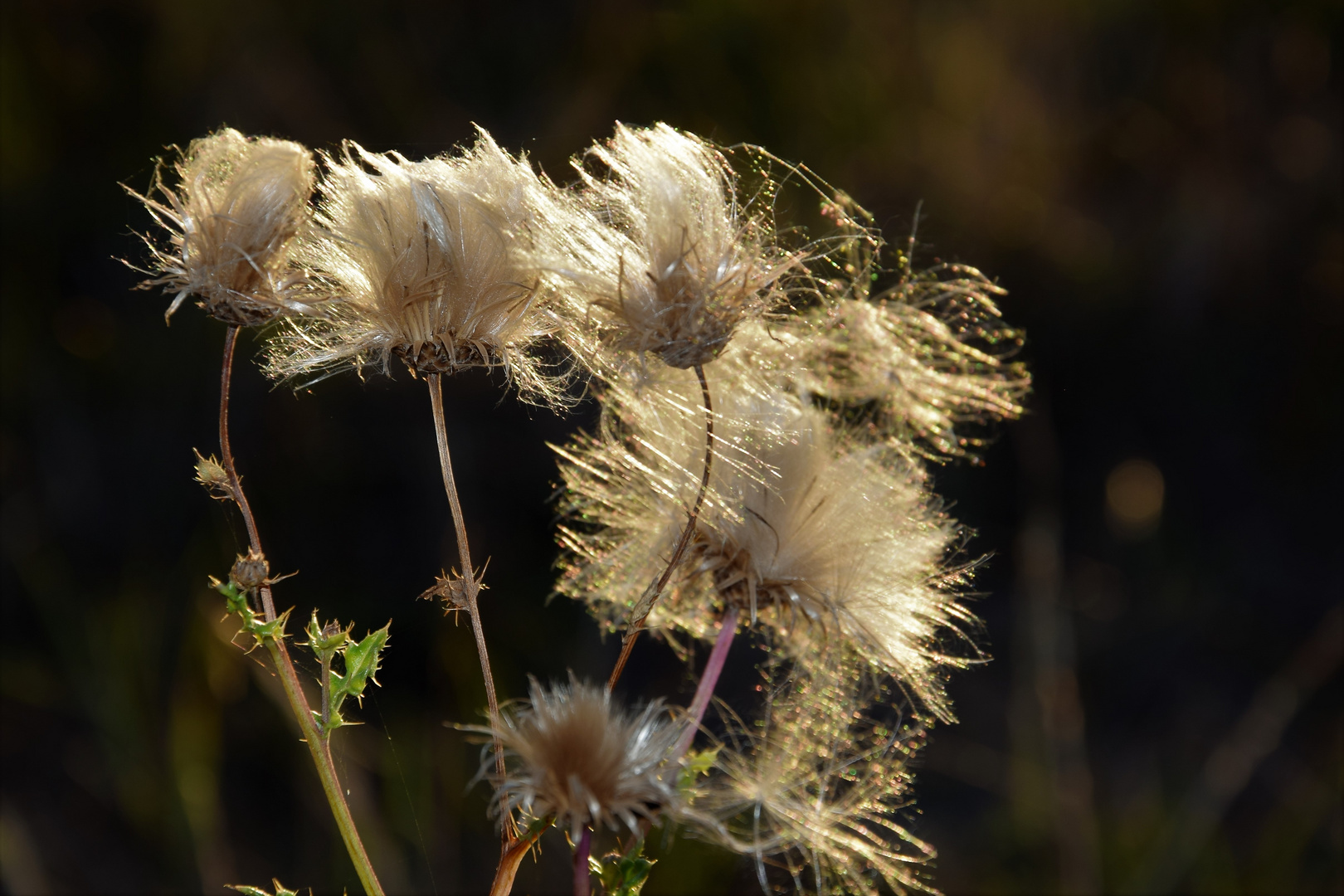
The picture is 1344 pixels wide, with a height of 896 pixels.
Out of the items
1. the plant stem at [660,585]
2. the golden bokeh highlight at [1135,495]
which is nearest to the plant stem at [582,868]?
the plant stem at [660,585]

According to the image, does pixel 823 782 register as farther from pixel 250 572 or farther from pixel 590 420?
pixel 590 420

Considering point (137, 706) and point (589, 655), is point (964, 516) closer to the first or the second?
point (589, 655)

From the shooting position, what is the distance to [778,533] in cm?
111

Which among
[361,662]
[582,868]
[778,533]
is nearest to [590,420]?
[778,533]

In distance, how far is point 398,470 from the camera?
500cm

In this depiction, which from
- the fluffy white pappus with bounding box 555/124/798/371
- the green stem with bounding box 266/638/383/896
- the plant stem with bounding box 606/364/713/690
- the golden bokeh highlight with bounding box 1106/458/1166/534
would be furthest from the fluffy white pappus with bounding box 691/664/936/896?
the golden bokeh highlight with bounding box 1106/458/1166/534

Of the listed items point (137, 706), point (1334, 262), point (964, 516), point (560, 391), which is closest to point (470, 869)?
point (137, 706)

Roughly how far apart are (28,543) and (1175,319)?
5.96 metres

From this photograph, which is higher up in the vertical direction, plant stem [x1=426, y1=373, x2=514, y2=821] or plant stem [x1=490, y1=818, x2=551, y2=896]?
plant stem [x1=426, y1=373, x2=514, y2=821]

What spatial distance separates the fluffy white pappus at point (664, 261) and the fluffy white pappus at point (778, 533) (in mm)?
161

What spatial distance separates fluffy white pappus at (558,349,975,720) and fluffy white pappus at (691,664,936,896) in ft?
0.24

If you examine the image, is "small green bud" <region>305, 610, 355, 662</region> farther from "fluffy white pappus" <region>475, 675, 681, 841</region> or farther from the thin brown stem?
"fluffy white pappus" <region>475, 675, 681, 841</region>

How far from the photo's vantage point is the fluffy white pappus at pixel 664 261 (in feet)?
2.91

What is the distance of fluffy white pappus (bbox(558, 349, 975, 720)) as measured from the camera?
1089mm
